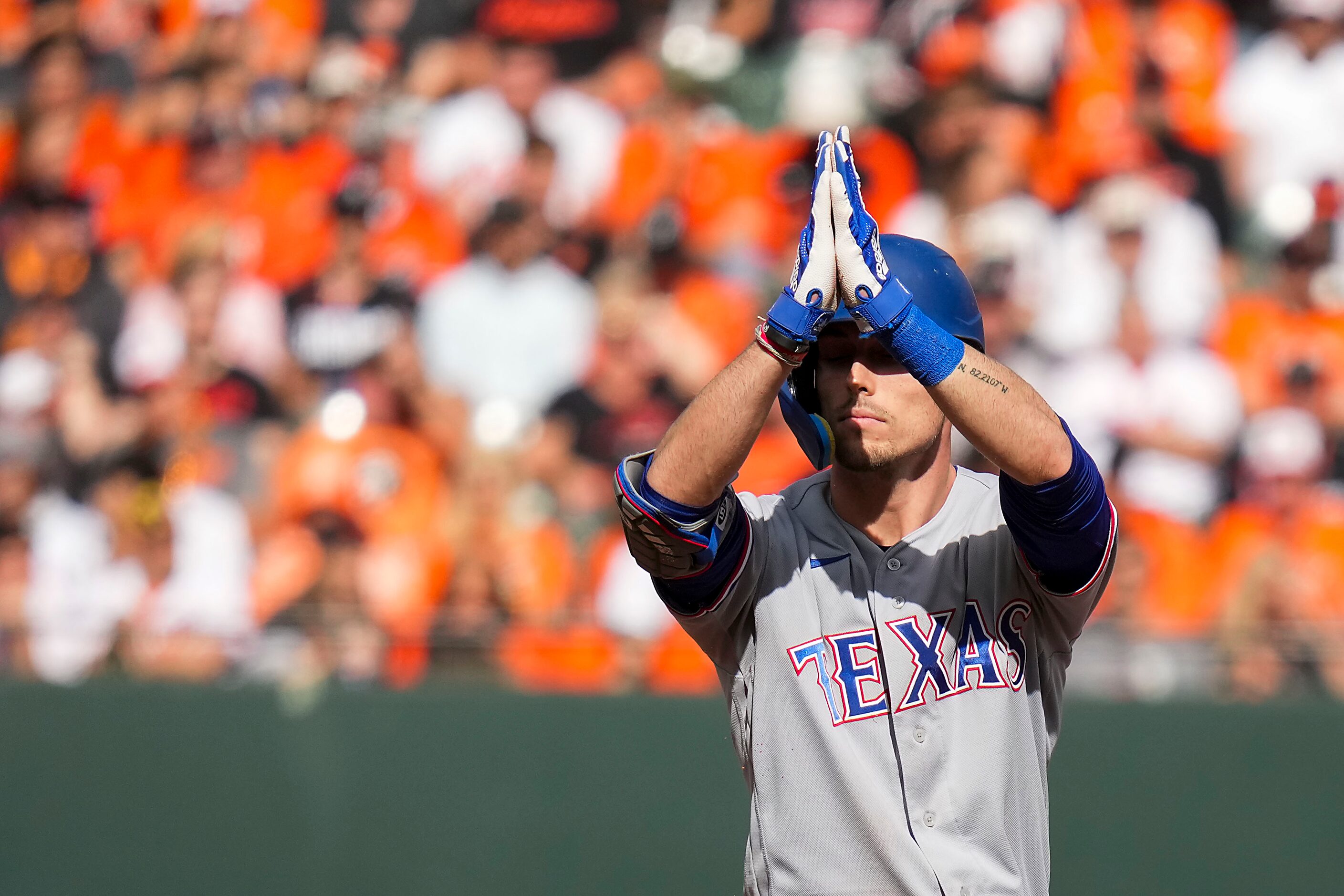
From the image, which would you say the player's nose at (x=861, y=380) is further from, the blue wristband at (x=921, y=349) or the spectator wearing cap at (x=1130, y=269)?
the spectator wearing cap at (x=1130, y=269)

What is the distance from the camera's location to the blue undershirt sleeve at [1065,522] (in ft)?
6.93

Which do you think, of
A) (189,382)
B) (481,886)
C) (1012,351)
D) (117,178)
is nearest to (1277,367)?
(1012,351)

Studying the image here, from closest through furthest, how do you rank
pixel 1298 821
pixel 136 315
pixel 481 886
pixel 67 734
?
pixel 1298 821, pixel 481 886, pixel 67 734, pixel 136 315

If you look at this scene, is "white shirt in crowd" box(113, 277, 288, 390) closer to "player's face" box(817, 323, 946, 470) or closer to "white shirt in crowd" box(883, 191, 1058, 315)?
"white shirt in crowd" box(883, 191, 1058, 315)

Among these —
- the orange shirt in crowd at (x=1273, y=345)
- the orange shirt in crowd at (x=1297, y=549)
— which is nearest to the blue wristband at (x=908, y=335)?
the orange shirt in crowd at (x=1297, y=549)

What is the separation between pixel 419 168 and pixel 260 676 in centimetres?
277

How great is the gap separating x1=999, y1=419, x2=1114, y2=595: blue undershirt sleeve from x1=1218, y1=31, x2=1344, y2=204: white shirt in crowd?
4.62m

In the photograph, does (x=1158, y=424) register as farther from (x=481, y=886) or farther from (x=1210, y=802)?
(x=481, y=886)

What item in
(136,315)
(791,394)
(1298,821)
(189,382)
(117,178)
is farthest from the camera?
(117,178)

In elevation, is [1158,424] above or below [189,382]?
below

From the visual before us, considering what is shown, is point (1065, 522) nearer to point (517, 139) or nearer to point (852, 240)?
point (852, 240)

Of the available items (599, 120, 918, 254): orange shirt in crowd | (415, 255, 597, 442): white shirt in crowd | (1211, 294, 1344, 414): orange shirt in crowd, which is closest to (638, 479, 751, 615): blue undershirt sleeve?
(415, 255, 597, 442): white shirt in crowd

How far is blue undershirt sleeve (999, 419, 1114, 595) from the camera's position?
2111mm

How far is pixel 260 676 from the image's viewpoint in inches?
202
